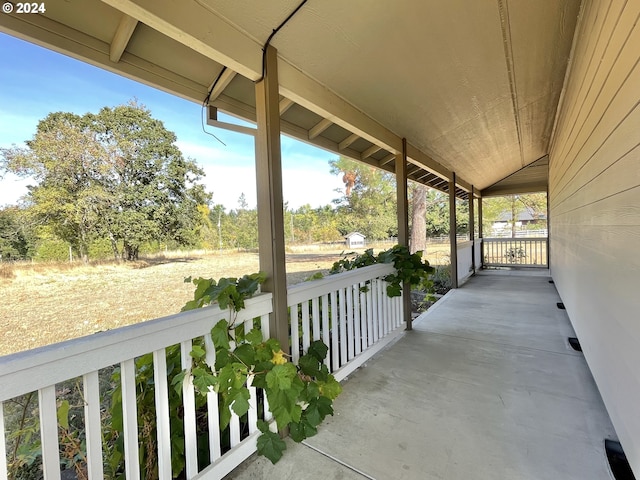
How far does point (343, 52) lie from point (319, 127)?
2.96ft

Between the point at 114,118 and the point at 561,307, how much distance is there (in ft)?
19.0

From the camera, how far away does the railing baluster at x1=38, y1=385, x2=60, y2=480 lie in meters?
0.91

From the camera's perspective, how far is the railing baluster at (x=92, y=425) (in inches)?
39.8

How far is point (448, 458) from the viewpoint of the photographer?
1.48 m

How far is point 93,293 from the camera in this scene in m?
1.61

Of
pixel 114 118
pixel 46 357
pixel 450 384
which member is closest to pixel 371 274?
pixel 450 384

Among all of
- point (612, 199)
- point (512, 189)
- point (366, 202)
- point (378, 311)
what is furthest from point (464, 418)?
point (512, 189)

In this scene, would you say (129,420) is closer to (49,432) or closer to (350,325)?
(49,432)

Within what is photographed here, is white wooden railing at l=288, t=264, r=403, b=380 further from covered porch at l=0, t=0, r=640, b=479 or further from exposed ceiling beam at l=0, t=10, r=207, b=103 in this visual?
exposed ceiling beam at l=0, t=10, r=207, b=103

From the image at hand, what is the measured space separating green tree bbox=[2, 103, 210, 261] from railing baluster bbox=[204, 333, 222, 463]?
2.25 ft

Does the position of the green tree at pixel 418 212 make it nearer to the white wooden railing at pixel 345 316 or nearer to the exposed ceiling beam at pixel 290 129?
the exposed ceiling beam at pixel 290 129

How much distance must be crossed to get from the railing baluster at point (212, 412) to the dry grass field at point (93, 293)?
0.27 m

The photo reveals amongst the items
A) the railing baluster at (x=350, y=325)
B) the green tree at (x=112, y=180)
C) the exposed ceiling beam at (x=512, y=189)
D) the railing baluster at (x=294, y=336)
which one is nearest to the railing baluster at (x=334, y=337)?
the railing baluster at (x=350, y=325)

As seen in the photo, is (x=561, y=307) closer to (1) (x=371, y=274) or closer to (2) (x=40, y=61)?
(1) (x=371, y=274)
